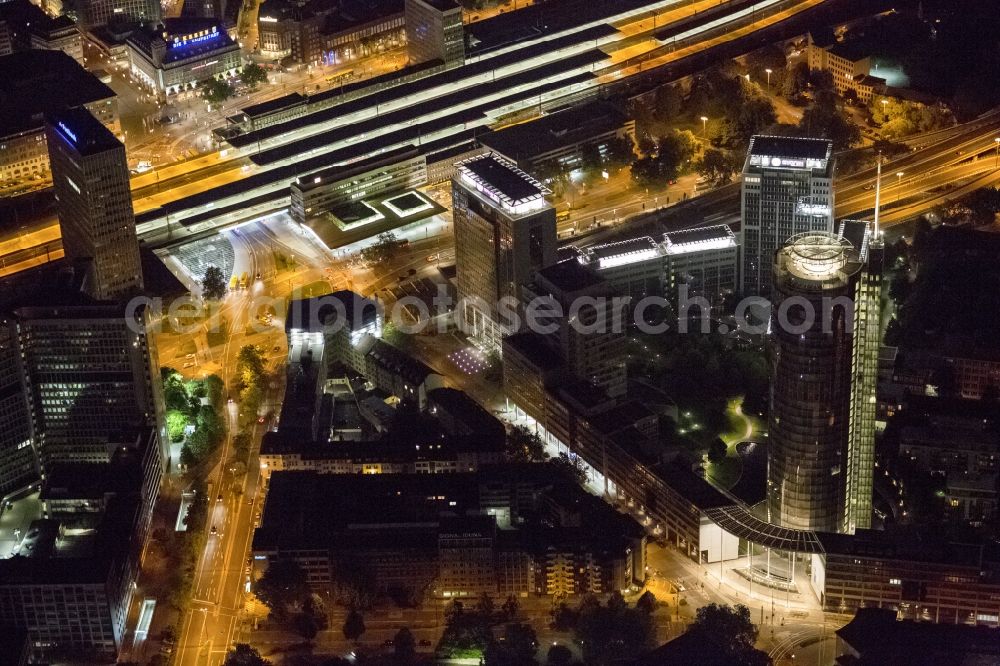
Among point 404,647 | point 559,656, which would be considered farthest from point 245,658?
point 559,656

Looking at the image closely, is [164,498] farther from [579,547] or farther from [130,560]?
[579,547]

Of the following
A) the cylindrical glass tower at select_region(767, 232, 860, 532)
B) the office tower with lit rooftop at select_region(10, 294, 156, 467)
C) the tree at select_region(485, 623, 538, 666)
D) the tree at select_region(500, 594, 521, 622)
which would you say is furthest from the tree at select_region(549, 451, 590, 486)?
the office tower with lit rooftop at select_region(10, 294, 156, 467)

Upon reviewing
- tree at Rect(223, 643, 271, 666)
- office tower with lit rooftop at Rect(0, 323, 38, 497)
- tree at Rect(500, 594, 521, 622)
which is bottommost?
tree at Rect(500, 594, 521, 622)

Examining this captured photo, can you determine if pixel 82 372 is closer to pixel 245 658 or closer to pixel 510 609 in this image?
pixel 245 658

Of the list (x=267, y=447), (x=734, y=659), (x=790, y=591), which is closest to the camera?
(x=734, y=659)

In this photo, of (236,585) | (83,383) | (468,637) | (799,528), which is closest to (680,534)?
(799,528)

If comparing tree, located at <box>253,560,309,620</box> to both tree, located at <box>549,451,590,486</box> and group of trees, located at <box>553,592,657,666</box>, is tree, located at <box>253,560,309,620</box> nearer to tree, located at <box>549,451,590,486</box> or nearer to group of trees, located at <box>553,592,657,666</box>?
group of trees, located at <box>553,592,657,666</box>
